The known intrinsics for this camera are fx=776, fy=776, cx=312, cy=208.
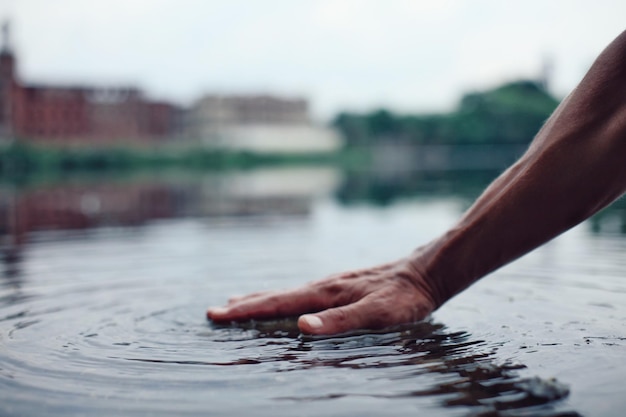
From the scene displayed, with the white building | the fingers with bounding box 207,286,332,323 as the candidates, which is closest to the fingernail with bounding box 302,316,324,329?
the fingers with bounding box 207,286,332,323

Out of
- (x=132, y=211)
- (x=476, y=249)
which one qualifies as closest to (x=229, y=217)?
(x=132, y=211)

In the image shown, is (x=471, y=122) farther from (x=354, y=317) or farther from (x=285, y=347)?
(x=285, y=347)

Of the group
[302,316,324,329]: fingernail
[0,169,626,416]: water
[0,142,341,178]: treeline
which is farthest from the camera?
[0,142,341,178]: treeline

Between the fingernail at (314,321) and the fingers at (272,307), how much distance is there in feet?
0.73

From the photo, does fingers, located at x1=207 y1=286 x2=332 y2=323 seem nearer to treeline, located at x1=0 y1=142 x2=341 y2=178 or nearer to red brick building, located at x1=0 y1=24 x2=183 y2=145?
treeline, located at x1=0 y1=142 x2=341 y2=178

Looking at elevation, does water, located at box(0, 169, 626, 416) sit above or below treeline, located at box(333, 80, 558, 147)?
below

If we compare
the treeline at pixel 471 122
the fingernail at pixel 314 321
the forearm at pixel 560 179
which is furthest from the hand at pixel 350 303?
the treeline at pixel 471 122

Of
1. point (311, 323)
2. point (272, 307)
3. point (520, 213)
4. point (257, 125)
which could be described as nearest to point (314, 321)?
point (311, 323)

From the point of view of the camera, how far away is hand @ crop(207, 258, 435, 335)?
205cm

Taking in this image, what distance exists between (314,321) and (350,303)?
200mm

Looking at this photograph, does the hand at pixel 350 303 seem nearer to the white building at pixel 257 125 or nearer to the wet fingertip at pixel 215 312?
the wet fingertip at pixel 215 312

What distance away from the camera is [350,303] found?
7.22 feet

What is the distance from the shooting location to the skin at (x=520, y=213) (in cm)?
158

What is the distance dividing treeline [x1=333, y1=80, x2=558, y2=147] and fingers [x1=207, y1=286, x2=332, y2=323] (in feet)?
191
